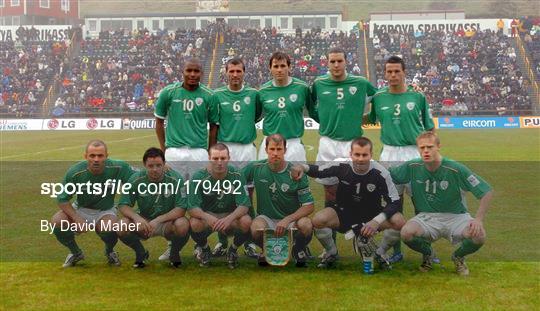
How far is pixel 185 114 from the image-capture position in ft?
22.7

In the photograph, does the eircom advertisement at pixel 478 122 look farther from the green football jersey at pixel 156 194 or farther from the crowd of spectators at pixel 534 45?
the green football jersey at pixel 156 194

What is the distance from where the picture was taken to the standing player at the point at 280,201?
6223 millimetres

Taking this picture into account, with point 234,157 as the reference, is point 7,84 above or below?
above

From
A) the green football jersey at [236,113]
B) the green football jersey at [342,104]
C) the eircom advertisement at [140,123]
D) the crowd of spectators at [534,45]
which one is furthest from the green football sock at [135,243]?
the crowd of spectators at [534,45]

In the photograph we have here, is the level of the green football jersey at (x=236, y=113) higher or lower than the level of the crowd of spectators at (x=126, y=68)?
lower

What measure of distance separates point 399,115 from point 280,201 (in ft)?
4.89

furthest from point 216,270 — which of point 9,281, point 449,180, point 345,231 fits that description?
point 449,180

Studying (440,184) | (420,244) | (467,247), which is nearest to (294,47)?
(440,184)

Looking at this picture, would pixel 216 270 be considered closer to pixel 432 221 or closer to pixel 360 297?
pixel 360 297

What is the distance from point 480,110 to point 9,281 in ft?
95.6

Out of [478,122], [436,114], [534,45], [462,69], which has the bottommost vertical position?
[478,122]

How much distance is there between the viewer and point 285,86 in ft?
22.9

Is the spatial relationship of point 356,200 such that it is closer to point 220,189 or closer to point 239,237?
point 239,237

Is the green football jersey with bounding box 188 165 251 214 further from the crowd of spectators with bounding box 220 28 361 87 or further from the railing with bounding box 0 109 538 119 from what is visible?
the crowd of spectators with bounding box 220 28 361 87
